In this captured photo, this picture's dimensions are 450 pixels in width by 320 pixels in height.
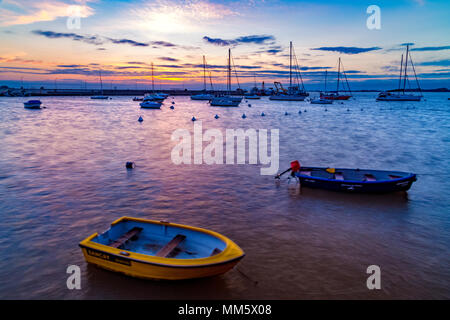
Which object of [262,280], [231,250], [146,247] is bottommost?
[262,280]

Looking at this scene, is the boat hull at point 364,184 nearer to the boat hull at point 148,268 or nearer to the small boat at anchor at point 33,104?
the boat hull at point 148,268

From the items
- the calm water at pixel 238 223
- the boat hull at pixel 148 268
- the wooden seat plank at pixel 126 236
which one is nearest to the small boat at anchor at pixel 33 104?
the calm water at pixel 238 223

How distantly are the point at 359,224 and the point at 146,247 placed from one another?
753 centimetres

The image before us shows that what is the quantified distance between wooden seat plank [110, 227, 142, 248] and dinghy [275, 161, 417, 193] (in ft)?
27.6

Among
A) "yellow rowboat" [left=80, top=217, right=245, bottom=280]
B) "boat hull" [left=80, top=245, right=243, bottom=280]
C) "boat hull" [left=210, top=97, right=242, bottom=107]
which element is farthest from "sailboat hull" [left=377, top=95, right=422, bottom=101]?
"boat hull" [left=80, top=245, right=243, bottom=280]

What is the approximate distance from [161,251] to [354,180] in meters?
10.2

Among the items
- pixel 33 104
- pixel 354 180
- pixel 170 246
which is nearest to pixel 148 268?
pixel 170 246

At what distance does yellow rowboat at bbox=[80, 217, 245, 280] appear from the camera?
6.10 metres

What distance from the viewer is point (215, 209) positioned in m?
11.6

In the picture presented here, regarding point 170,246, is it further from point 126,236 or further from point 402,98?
point 402,98

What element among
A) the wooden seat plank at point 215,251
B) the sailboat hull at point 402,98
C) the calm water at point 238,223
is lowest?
the calm water at point 238,223

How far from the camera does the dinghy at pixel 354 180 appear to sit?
12500 millimetres
